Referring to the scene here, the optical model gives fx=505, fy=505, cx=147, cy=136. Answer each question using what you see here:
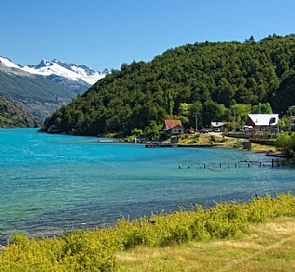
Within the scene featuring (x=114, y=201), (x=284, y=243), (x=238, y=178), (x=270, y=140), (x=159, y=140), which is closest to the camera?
(x=284, y=243)

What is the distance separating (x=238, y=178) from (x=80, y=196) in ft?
83.0

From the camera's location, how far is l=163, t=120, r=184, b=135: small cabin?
168375mm

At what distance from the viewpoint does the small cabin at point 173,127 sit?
168 meters

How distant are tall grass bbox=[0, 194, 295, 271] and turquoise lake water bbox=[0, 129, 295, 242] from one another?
10.7 meters

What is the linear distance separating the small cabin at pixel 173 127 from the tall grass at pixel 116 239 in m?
138

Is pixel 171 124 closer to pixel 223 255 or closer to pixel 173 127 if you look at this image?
pixel 173 127

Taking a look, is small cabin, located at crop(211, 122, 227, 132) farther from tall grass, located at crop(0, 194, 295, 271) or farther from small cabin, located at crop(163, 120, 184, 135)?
tall grass, located at crop(0, 194, 295, 271)

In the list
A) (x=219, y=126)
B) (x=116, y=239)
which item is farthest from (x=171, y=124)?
(x=116, y=239)

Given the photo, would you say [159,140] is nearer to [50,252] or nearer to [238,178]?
[238,178]

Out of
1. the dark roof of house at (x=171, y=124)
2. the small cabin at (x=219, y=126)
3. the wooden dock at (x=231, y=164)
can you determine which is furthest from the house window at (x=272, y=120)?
the wooden dock at (x=231, y=164)

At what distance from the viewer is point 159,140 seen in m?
166

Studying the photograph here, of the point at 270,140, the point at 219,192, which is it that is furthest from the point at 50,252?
the point at 270,140

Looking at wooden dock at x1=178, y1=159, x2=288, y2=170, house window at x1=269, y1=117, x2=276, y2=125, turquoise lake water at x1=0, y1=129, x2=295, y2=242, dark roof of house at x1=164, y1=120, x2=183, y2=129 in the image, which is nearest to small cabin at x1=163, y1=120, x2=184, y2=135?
dark roof of house at x1=164, y1=120, x2=183, y2=129

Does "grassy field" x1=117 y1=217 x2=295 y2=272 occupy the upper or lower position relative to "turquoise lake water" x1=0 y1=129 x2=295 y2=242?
upper
